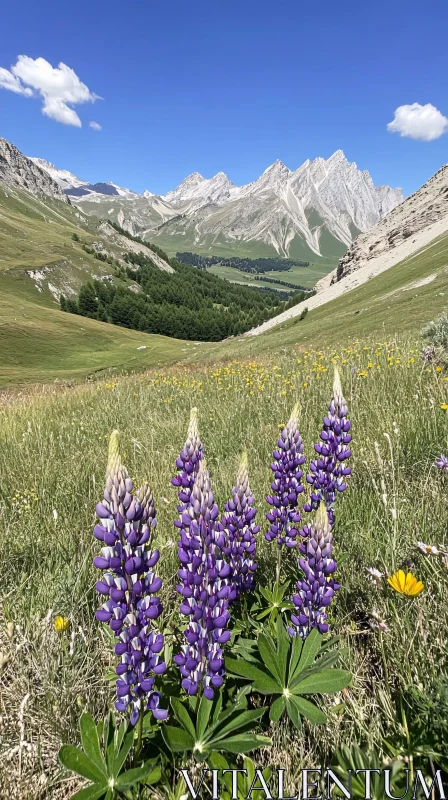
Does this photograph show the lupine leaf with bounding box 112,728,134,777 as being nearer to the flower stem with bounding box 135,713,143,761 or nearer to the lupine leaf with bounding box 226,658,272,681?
the flower stem with bounding box 135,713,143,761

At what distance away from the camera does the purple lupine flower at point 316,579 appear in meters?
2.11

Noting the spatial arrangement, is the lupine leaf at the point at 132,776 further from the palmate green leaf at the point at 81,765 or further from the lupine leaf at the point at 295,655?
the lupine leaf at the point at 295,655

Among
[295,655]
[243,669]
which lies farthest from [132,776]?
[295,655]

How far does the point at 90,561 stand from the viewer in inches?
128

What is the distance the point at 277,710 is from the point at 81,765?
80 cm

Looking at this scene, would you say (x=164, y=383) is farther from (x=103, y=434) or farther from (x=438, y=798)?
(x=438, y=798)

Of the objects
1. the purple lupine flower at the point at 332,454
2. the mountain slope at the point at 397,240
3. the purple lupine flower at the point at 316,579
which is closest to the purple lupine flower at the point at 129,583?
the purple lupine flower at the point at 316,579

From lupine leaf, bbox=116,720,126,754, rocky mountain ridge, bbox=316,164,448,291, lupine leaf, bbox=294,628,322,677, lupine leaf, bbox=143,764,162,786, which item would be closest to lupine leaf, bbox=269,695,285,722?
lupine leaf, bbox=294,628,322,677

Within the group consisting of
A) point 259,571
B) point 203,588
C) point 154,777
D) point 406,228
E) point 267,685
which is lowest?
point 259,571

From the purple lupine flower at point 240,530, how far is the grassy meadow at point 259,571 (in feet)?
1.81

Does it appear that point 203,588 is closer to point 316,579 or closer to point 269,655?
point 269,655

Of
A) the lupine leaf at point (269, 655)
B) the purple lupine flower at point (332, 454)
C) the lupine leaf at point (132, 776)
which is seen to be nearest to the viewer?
the lupine leaf at point (132, 776)

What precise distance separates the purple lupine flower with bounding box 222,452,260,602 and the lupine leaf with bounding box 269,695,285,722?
63 cm

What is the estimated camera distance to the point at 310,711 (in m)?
1.75
